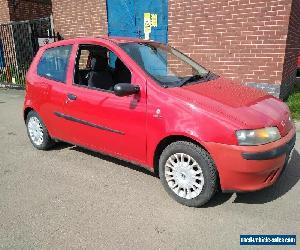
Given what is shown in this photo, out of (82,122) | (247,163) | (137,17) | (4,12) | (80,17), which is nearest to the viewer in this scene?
(247,163)

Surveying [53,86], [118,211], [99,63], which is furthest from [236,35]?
[118,211]

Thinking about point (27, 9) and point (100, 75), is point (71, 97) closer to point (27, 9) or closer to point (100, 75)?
point (100, 75)

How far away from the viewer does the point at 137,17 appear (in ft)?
29.0

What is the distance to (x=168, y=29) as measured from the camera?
27.1 feet

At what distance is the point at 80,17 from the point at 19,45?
149 inches

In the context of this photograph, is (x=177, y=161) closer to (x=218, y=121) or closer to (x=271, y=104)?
(x=218, y=121)

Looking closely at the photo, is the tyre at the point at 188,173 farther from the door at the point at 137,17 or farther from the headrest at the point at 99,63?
the door at the point at 137,17

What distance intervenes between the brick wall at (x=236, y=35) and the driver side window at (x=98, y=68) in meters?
4.01

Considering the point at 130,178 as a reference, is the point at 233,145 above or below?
above

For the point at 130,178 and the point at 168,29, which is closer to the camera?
the point at 130,178

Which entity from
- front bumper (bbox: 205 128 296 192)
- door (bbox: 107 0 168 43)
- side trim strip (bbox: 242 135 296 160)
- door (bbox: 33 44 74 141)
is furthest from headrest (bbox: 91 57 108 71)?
door (bbox: 107 0 168 43)

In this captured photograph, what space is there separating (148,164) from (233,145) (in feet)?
3.57

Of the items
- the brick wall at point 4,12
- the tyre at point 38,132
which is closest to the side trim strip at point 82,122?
the tyre at point 38,132

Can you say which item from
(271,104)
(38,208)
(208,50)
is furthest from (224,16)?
(38,208)
